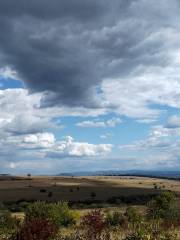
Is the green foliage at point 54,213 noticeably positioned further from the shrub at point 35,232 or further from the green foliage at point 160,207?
the shrub at point 35,232

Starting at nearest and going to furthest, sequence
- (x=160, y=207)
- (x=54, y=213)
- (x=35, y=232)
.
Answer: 1. (x=35, y=232)
2. (x=54, y=213)
3. (x=160, y=207)

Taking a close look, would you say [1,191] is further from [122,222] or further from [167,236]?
[167,236]

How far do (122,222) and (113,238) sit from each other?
1206cm

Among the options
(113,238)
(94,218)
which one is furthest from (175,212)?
(94,218)

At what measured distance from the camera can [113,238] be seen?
67.6 feet

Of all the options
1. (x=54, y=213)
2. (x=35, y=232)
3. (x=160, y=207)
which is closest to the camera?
(x=35, y=232)

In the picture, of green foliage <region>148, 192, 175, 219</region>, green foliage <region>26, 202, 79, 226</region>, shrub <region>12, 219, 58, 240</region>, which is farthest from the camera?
green foliage <region>148, 192, 175, 219</region>

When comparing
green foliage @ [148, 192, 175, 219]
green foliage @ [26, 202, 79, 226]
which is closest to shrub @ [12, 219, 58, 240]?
green foliage @ [26, 202, 79, 226]

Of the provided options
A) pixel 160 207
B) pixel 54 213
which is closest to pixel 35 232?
pixel 54 213

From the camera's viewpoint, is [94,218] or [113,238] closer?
[94,218]

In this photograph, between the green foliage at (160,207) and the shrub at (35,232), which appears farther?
the green foliage at (160,207)

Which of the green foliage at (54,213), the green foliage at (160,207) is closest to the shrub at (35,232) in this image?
the green foliage at (54,213)

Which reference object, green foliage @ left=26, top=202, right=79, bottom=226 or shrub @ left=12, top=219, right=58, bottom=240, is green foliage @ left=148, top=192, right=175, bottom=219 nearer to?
green foliage @ left=26, top=202, right=79, bottom=226

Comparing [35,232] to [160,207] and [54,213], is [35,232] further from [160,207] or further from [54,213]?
[160,207]
